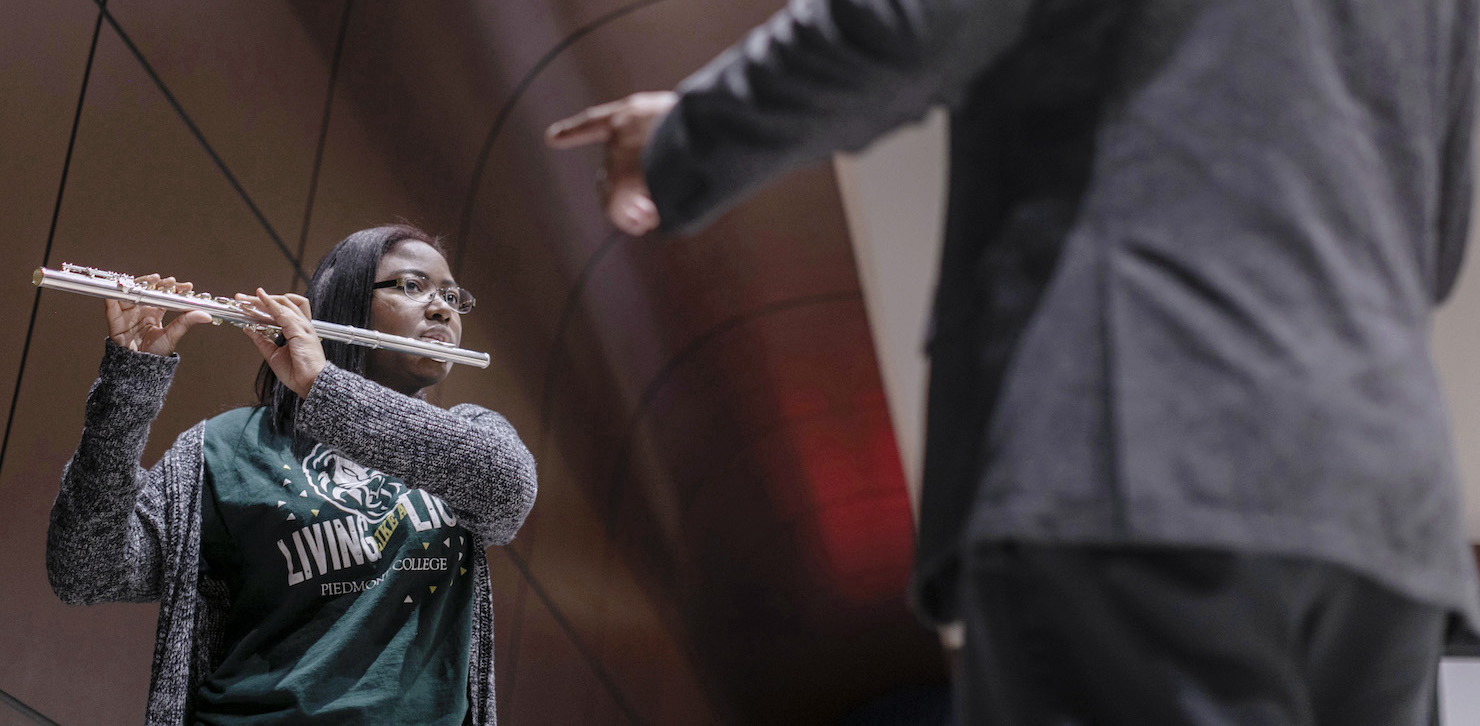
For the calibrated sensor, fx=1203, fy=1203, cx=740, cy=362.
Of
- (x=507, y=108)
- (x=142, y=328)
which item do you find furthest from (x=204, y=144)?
(x=507, y=108)

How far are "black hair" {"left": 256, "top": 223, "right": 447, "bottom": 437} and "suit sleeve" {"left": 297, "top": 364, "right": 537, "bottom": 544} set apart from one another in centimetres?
25

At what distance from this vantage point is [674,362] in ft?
18.2

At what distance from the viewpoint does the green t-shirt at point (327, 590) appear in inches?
60.3

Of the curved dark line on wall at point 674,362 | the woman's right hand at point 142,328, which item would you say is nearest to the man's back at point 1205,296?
the woman's right hand at point 142,328

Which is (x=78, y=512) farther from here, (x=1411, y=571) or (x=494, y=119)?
(x=494, y=119)

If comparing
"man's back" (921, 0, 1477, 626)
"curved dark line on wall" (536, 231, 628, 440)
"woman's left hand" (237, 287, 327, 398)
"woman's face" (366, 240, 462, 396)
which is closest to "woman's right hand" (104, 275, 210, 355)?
"woman's left hand" (237, 287, 327, 398)

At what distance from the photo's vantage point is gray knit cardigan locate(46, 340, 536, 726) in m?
1.54

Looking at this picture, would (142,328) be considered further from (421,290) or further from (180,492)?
(421,290)

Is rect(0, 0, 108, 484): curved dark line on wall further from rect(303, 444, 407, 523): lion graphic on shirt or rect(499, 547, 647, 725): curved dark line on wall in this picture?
rect(499, 547, 647, 725): curved dark line on wall

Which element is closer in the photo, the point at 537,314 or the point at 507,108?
the point at 507,108

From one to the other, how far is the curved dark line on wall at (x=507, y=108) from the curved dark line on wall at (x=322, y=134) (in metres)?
0.70

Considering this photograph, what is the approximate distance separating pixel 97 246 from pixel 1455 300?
114 inches

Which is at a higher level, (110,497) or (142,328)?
(142,328)

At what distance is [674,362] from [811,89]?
4804 mm
